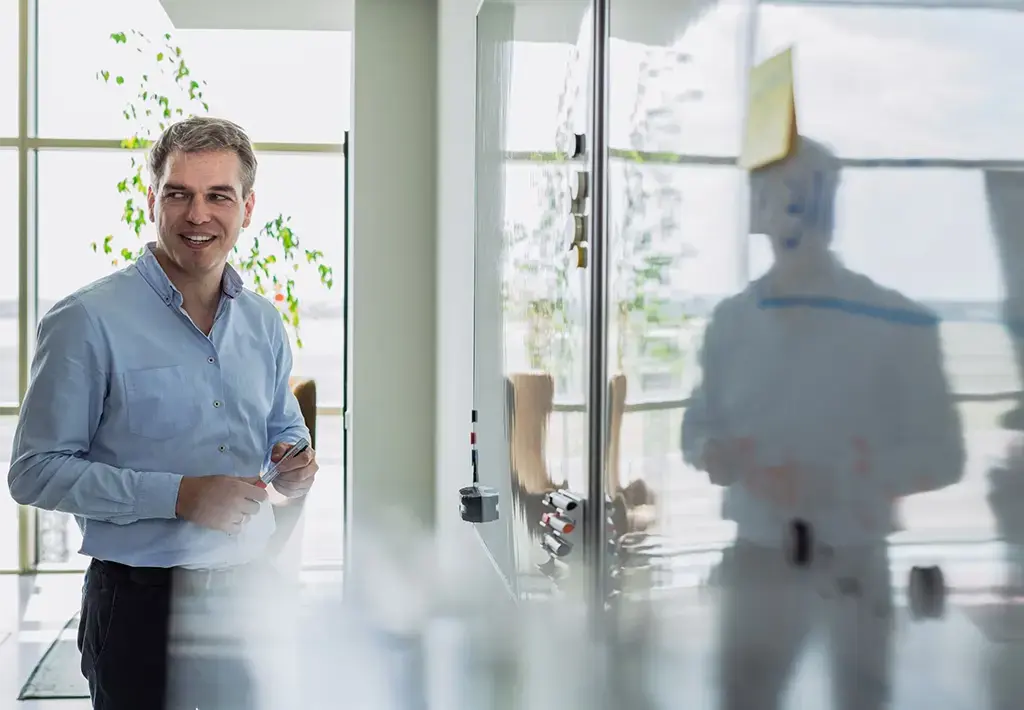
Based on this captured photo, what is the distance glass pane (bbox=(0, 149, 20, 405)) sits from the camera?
185 inches

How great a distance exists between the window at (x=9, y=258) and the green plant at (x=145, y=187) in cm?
43

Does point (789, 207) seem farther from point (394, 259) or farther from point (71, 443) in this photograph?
point (394, 259)

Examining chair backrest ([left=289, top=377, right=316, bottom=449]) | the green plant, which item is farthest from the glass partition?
the green plant

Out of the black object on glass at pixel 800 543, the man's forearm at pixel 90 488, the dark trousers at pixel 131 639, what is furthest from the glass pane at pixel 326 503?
the black object on glass at pixel 800 543

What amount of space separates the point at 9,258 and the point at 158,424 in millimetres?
3753

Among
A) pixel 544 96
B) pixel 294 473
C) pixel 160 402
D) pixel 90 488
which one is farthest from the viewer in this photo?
pixel 544 96

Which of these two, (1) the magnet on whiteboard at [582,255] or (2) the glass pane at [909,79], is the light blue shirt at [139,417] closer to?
(1) the magnet on whiteboard at [582,255]

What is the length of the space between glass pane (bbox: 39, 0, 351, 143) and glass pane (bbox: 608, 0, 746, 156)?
357 centimetres

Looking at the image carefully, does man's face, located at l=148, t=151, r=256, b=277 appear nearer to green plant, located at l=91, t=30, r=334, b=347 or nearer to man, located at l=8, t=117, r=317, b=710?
man, located at l=8, t=117, r=317, b=710

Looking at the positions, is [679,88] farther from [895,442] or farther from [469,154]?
[469,154]

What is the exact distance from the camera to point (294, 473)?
5.40 ft

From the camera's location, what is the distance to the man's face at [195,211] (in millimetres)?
1568

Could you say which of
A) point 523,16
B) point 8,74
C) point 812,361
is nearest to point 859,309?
point 812,361

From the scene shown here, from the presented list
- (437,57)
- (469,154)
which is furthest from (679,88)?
(437,57)
